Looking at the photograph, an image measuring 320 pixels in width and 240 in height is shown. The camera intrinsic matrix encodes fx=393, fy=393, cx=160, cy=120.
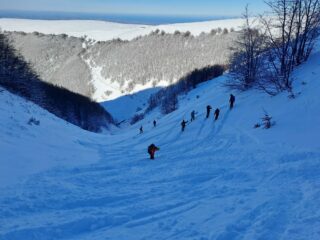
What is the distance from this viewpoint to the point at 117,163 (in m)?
18.9

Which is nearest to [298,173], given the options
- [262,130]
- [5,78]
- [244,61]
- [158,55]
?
[262,130]

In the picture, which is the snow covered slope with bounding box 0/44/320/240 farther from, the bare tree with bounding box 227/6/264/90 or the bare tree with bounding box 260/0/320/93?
the bare tree with bounding box 227/6/264/90

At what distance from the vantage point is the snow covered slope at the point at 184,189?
31.4 ft

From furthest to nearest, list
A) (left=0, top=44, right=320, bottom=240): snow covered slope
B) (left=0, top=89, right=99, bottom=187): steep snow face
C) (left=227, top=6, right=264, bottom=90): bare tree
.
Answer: (left=227, top=6, right=264, bottom=90): bare tree
(left=0, top=89, right=99, bottom=187): steep snow face
(left=0, top=44, right=320, bottom=240): snow covered slope

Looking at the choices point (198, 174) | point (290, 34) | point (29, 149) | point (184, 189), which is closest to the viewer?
point (184, 189)

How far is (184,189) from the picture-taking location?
513 inches

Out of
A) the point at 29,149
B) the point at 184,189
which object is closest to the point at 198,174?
the point at 184,189

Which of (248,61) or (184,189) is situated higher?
(248,61)

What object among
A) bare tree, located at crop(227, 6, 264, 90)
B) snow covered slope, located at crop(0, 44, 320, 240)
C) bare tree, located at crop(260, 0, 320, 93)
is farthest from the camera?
bare tree, located at crop(227, 6, 264, 90)

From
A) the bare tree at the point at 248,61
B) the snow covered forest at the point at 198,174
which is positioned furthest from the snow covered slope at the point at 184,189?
the bare tree at the point at 248,61

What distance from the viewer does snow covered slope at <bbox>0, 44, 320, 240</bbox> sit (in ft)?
31.4

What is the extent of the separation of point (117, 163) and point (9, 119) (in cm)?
680

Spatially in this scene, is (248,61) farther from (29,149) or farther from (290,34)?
(29,149)

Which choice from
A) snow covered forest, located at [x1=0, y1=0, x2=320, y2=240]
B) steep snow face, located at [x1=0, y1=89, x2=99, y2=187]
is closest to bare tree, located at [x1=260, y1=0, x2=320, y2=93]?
snow covered forest, located at [x1=0, y1=0, x2=320, y2=240]
